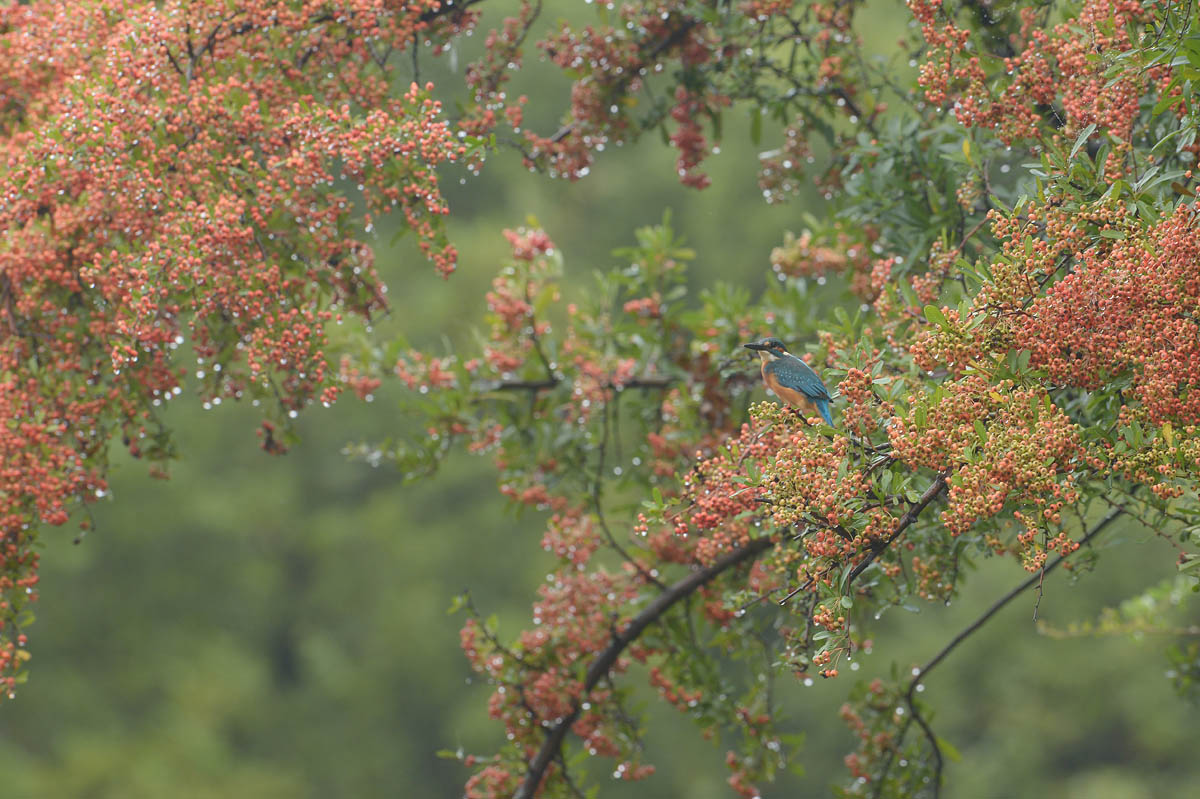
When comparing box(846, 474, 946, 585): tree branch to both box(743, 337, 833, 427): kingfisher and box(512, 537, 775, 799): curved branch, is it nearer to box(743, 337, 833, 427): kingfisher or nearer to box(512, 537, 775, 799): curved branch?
box(743, 337, 833, 427): kingfisher

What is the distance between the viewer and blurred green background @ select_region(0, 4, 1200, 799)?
15547 millimetres

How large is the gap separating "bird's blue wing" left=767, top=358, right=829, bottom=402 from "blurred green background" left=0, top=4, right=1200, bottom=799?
39.1ft

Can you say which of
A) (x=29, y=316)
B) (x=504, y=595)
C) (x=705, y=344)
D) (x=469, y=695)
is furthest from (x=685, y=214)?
(x=29, y=316)

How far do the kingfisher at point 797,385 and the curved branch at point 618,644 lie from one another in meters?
1.21

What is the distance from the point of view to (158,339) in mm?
3496

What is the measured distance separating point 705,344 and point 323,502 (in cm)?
1446

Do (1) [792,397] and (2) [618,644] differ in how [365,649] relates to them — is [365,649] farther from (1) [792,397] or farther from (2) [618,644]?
(1) [792,397]

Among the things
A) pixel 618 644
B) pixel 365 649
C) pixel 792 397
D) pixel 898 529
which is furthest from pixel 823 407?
pixel 365 649

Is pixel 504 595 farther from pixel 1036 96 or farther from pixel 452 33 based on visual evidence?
pixel 1036 96

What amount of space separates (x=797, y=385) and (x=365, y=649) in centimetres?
Result: 1510

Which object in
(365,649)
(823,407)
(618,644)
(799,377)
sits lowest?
(823,407)

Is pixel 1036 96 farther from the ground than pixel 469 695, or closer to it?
closer to it

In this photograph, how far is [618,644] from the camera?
4637 millimetres

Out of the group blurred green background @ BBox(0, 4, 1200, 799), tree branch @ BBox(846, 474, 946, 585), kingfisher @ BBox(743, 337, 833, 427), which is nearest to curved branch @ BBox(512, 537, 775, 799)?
kingfisher @ BBox(743, 337, 833, 427)
